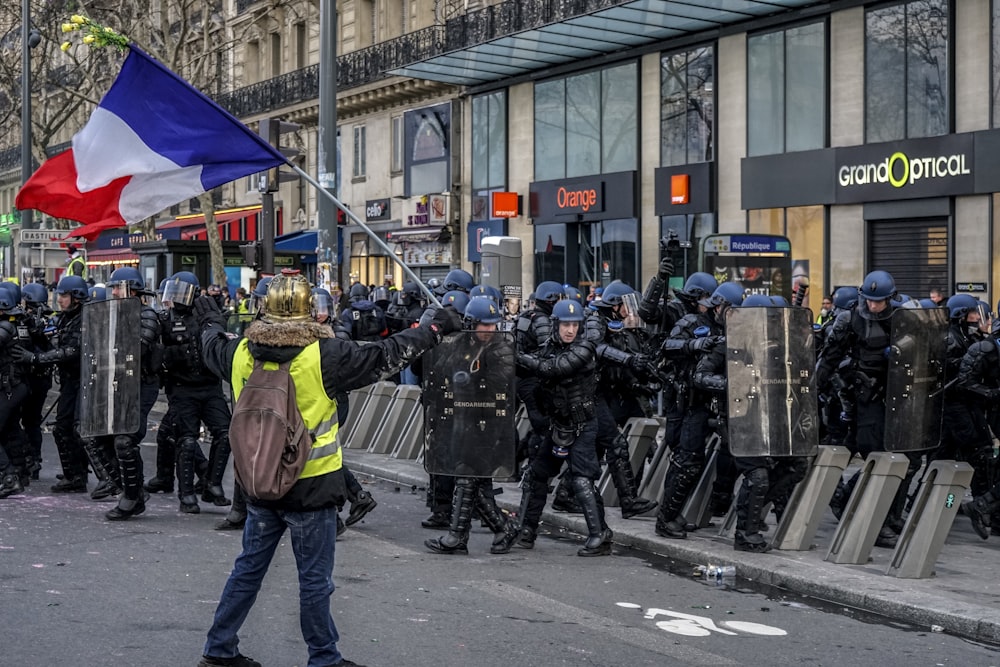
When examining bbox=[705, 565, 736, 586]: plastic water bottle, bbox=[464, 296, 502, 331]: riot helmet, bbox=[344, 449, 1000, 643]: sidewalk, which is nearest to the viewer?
bbox=[344, 449, 1000, 643]: sidewalk

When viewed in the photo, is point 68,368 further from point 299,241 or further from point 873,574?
point 299,241

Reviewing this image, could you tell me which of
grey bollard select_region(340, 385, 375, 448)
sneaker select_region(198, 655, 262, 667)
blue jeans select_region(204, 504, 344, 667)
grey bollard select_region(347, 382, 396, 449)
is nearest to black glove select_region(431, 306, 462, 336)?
blue jeans select_region(204, 504, 344, 667)

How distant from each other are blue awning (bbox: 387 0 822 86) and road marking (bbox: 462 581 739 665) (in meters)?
16.1

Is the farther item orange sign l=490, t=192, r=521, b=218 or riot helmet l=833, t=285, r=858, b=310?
orange sign l=490, t=192, r=521, b=218

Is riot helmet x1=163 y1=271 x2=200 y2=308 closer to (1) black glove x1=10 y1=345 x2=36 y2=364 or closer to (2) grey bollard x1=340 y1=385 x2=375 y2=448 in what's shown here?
(1) black glove x1=10 y1=345 x2=36 y2=364

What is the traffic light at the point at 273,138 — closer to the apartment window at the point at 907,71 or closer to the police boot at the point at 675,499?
the police boot at the point at 675,499

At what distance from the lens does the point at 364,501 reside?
9469 mm

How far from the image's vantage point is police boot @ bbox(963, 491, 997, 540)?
9547mm

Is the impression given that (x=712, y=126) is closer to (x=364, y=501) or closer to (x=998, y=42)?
(x=998, y=42)

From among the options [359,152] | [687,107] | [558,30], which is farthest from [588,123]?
[359,152]

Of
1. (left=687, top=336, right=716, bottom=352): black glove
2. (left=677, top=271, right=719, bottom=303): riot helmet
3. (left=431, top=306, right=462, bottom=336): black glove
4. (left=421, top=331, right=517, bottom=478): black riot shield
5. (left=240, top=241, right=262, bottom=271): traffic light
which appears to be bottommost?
(left=421, top=331, right=517, bottom=478): black riot shield

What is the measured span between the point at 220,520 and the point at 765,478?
12.6 feet

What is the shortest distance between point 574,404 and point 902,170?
42.3ft

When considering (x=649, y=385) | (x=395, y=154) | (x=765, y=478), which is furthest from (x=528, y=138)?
(x=765, y=478)
